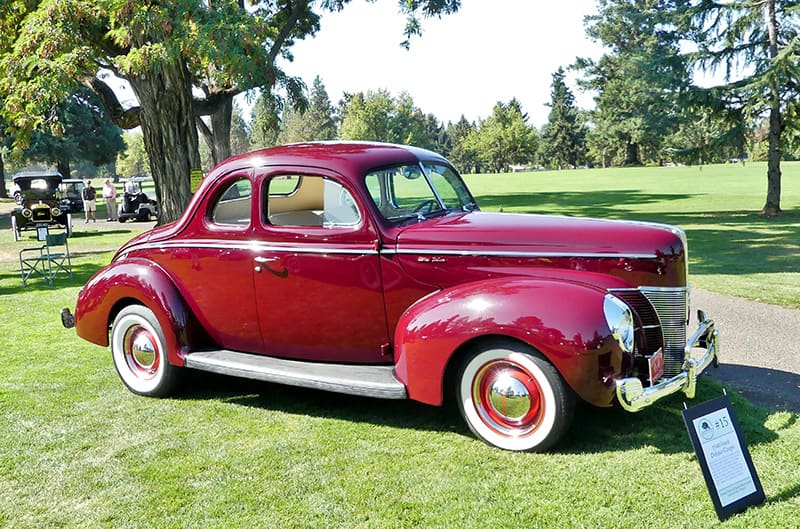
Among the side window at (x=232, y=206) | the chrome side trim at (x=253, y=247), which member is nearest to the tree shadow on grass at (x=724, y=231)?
the chrome side trim at (x=253, y=247)

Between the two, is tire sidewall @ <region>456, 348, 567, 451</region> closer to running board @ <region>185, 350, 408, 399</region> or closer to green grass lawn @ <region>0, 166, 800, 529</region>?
green grass lawn @ <region>0, 166, 800, 529</region>

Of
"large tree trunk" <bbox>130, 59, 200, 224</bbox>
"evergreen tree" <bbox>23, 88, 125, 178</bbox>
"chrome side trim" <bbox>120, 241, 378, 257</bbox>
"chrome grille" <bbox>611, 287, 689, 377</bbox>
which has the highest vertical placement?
"evergreen tree" <bbox>23, 88, 125, 178</bbox>

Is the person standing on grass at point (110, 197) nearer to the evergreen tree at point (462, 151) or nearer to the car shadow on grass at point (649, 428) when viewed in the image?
the car shadow on grass at point (649, 428)

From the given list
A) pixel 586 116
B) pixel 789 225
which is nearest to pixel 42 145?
pixel 789 225

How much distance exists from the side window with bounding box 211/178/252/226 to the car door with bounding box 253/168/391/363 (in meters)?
0.28

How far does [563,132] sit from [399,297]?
295 feet

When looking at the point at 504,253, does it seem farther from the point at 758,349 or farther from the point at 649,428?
the point at 758,349

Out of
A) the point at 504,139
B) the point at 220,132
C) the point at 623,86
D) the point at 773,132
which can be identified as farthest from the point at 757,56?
the point at 504,139

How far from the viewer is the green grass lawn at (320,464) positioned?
370cm

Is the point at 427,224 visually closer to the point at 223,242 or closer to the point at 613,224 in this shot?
the point at 613,224

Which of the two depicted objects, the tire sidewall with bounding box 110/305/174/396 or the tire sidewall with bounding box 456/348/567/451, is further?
the tire sidewall with bounding box 110/305/174/396

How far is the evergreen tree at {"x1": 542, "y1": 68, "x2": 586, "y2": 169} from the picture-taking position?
90312 mm

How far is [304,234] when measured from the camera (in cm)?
516

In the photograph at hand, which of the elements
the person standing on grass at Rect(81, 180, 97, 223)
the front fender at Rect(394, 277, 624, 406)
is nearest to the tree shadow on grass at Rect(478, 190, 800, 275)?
the front fender at Rect(394, 277, 624, 406)
